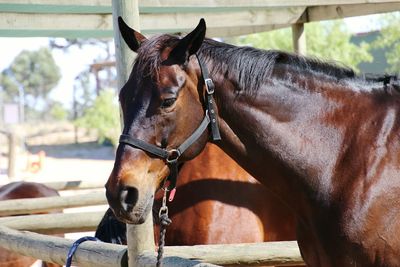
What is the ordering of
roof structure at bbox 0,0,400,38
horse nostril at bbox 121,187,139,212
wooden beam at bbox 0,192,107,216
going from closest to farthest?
horse nostril at bbox 121,187,139,212, roof structure at bbox 0,0,400,38, wooden beam at bbox 0,192,107,216

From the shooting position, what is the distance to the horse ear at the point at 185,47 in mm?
2957

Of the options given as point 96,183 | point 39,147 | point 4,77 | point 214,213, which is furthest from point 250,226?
point 4,77

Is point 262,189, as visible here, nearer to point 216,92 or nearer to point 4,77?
point 216,92

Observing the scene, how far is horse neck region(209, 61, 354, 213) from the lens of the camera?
9.78 feet

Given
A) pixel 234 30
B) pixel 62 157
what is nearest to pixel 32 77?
pixel 62 157

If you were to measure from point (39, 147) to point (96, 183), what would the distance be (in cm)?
2838

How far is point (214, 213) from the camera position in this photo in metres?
3.96

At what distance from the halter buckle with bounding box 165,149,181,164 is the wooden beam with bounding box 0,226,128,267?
889 millimetres

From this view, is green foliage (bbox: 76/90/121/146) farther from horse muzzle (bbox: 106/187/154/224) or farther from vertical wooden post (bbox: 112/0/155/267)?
horse muzzle (bbox: 106/187/154/224)

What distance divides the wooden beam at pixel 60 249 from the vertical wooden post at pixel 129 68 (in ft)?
0.57

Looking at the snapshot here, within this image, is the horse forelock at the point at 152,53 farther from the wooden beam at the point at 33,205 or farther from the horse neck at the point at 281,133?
the wooden beam at the point at 33,205

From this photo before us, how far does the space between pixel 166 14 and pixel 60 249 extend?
238cm

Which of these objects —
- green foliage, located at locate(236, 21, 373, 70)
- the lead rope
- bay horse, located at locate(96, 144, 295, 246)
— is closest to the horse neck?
the lead rope

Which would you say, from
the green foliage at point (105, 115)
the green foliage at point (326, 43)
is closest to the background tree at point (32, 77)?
the green foliage at point (105, 115)
